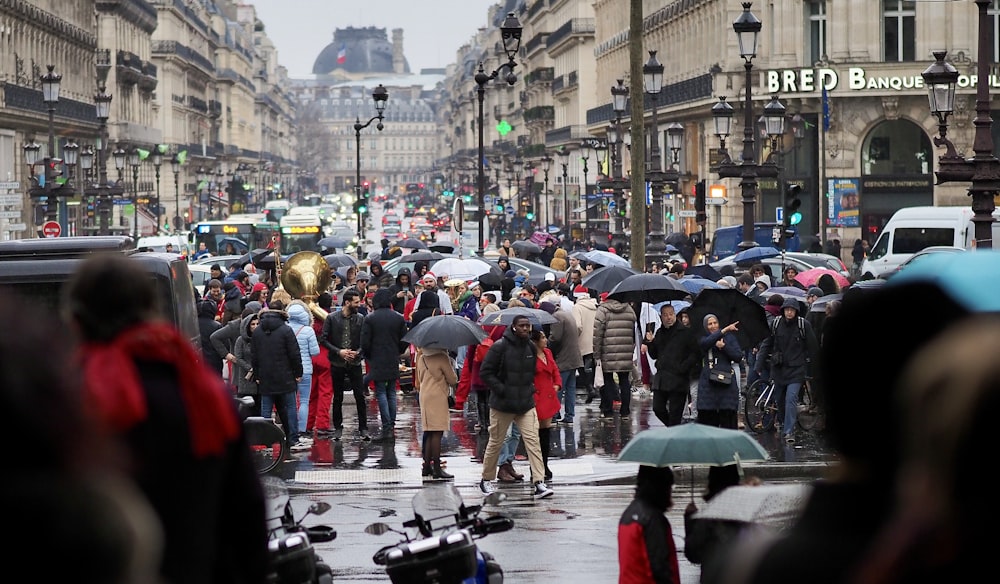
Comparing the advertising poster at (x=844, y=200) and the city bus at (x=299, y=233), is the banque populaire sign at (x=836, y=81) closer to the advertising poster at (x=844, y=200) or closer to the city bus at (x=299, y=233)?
the advertising poster at (x=844, y=200)

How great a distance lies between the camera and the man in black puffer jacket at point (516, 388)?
50.2 feet

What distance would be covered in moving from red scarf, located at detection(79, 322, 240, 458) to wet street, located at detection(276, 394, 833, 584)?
761cm

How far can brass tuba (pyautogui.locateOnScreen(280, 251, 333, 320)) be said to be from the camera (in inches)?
896

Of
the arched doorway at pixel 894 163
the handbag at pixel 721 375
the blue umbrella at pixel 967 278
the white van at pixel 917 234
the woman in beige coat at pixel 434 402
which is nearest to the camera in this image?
the blue umbrella at pixel 967 278

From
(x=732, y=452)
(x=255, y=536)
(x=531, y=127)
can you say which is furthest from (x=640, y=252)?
(x=531, y=127)

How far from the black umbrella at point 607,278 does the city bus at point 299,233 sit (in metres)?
35.2

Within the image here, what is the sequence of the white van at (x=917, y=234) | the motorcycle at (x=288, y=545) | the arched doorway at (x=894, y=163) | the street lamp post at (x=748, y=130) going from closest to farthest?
the motorcycle at (x=288, y=545) → the street lamp post at (x=748, y=130) → the white van at (x=917, y=234) → the arched doorway at (x=894, y=163)

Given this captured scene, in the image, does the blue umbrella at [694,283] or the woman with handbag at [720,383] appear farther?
the blue umbrella at [694,283]

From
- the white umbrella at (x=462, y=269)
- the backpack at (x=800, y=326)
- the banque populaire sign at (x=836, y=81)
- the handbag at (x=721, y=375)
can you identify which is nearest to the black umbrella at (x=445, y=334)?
the handbag at (x=721, y=375)

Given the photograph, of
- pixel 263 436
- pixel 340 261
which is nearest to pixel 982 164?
pixel 263 436

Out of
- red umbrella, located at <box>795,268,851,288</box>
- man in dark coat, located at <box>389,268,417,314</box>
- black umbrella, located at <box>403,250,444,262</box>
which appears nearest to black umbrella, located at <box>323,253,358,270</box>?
black umbrella, located at <box>403,250,444,262</box>

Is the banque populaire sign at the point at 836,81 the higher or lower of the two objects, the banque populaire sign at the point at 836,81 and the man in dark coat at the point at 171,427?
the higher

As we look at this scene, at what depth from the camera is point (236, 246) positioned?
186 feet

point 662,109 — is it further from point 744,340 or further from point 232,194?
point 232,194
